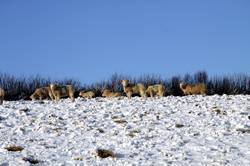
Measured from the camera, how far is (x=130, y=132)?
1750cm

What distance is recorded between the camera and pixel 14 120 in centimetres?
1908

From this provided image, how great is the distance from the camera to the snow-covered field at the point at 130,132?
14555mm

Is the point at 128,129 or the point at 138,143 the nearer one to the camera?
the point at 138,143

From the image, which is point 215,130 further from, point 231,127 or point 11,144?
point 11,144

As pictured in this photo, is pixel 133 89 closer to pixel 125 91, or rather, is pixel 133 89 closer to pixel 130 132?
pixel 125 91

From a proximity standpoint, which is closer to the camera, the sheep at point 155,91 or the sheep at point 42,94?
A: the sheep at point 42,94

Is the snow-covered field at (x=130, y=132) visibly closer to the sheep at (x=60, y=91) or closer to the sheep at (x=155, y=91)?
the sheep at (x=60, y=91)

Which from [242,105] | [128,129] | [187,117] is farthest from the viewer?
[242,105]

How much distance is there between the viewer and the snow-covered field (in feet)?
47.8

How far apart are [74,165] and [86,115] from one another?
6.72 metres

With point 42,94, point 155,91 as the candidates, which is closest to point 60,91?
point 42,94

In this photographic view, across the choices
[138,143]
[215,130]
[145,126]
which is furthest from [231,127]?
[138,143]

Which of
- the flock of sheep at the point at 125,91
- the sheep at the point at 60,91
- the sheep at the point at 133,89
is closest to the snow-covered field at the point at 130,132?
the sheep at the point at 60,91

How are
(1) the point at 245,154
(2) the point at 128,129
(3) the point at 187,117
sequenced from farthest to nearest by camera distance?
(3) the point at 187,117
(2) the point at 128,129
(1) the point at 245,154
